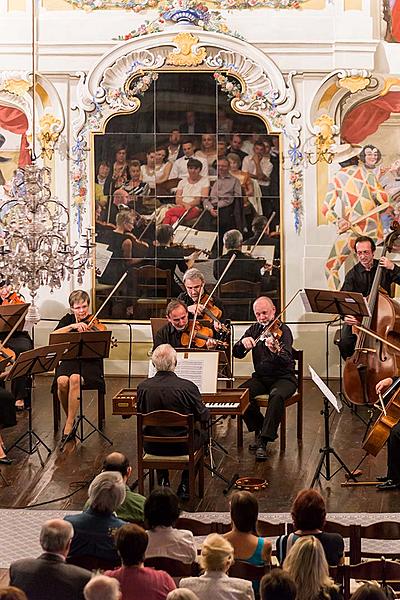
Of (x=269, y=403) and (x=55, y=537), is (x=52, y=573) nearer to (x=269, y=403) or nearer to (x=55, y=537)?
(x=55, y=537)

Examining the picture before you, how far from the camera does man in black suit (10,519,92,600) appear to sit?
569cm

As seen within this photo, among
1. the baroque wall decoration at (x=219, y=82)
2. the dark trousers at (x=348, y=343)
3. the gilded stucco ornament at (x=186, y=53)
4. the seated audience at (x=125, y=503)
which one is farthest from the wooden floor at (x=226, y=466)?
the gilded stucco ornament at (x=186, y=53)

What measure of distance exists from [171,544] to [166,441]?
89.9 inches

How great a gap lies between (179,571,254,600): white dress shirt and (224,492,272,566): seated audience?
526mm

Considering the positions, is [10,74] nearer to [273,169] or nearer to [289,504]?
[273,169]

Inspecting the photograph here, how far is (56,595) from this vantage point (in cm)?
569

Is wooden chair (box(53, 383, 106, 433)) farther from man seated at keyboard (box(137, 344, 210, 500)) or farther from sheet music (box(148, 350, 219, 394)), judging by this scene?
man seated at keyboard (box(137, 344, 210, 500))

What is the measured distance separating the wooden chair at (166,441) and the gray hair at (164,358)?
0.41 meters

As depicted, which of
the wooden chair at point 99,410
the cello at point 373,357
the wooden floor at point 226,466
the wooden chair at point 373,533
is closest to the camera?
the wooden chair at point 373,533

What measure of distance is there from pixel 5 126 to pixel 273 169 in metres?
3.02

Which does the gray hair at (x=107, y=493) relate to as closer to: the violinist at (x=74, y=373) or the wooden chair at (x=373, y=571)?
the wooden chair at (x=373, y=571)

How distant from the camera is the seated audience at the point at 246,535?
20.6ft

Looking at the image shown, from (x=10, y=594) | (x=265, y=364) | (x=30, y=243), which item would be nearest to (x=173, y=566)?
(x=10, y=594)

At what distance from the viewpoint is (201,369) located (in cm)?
951
